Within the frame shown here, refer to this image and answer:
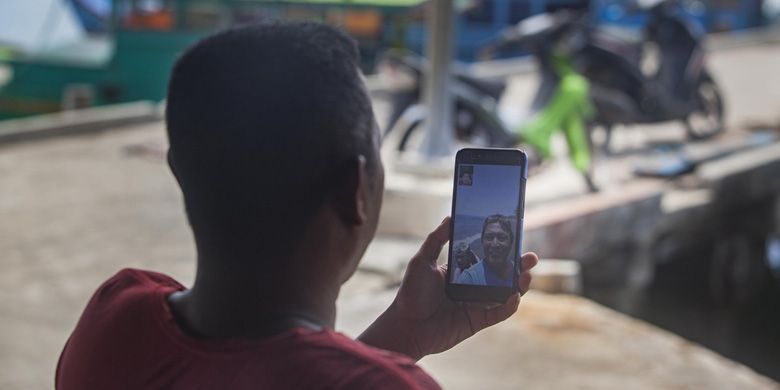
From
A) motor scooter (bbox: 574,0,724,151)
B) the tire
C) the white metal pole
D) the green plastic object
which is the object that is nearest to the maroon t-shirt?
the white metal pole

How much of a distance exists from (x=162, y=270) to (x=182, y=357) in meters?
5.63

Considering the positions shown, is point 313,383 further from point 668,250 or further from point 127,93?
point 127,93

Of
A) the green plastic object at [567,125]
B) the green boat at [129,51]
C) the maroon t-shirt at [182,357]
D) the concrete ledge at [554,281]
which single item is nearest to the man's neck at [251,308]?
the maroon t-shirt at [182,357]

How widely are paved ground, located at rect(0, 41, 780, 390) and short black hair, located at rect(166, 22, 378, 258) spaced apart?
3.71 meters

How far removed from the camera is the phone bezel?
4.84ft

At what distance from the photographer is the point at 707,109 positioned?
1169 centimetres

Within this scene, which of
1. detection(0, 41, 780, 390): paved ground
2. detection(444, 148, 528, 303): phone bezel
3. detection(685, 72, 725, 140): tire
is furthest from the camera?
detection(685, 72, 725, 140): tire

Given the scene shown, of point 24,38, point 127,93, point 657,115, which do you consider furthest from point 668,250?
point 24,38

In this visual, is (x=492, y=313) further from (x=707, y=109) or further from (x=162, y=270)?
(x=707, y=109)

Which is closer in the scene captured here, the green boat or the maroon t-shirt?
the maroon t-shirt

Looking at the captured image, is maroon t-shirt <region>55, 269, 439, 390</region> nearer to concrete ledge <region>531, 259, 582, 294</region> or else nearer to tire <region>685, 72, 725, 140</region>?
concrete ledge <region>531, 259, 582, 294</region>

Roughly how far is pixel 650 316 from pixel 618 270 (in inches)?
55.6

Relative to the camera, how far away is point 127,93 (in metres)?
16.1

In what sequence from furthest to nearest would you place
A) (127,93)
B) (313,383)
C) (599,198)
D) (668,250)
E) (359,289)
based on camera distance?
(127,93) → (668,250) → (599,198) → (359,289) → (313,383)
